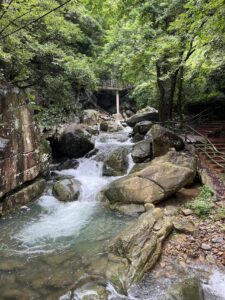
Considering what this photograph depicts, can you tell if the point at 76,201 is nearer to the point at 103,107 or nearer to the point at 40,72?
the point at 40,72

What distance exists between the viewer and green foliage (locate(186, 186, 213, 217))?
23.8 ft

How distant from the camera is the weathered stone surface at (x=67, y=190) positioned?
9820mm

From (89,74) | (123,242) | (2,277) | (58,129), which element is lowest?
(2,277)

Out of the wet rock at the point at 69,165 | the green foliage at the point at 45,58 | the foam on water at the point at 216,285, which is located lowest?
the foam on water at the point at 216,285

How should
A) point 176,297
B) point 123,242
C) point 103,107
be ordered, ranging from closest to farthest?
point 176,297 < point 123,242 < point 103,107

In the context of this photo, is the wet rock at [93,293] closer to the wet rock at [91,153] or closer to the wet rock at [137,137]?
the wet rock at [91,153]

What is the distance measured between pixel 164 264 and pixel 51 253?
8.38ft

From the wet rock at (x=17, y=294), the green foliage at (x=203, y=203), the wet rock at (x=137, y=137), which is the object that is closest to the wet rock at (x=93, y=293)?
the wet rock at (x=17, y=294)

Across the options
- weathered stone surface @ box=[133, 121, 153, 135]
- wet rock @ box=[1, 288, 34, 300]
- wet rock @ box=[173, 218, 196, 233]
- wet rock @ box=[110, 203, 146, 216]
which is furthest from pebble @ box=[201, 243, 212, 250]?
weathered stone surface @ box=[133, 121, 153, 135]

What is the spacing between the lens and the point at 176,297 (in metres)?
4.66

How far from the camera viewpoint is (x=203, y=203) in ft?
24.5

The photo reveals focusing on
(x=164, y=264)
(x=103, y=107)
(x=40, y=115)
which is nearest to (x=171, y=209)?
(x=164, y=264)

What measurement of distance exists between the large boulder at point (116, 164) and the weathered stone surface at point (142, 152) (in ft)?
1.67

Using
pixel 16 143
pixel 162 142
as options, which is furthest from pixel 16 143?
pixel 162 142
